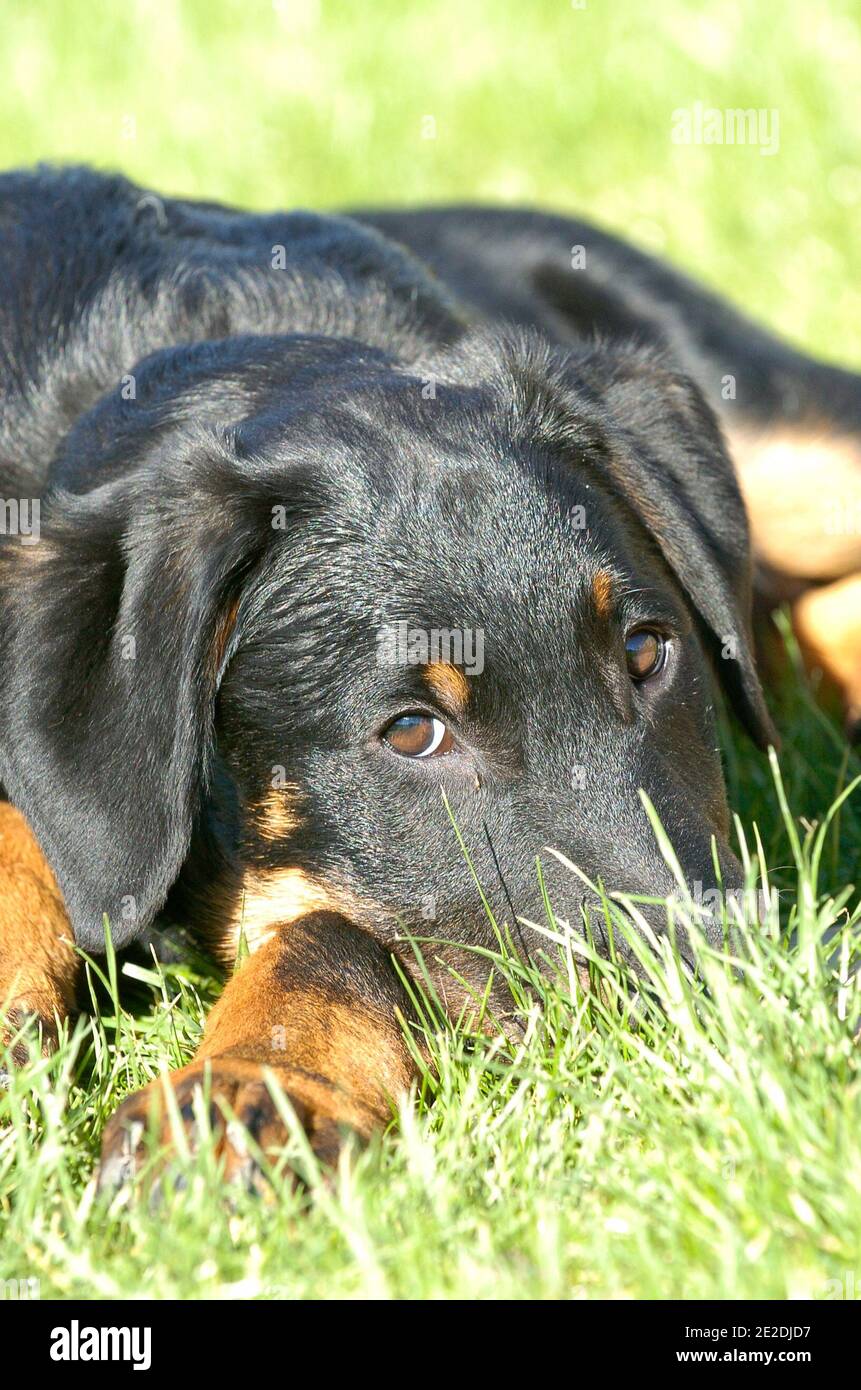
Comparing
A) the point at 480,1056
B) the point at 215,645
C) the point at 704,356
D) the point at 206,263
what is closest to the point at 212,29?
the point at 704,356

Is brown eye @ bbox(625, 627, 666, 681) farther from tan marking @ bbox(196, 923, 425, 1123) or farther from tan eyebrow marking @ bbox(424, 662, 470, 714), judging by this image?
tan marking @ bbox(196, 923, 425, 1123)

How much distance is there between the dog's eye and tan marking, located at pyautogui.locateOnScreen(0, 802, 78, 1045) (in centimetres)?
84

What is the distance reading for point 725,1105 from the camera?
2.63 m

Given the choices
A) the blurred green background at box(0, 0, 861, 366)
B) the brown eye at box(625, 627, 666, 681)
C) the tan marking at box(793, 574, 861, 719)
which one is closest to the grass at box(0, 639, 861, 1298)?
the brown eye at box(625, 627, 666, 681)

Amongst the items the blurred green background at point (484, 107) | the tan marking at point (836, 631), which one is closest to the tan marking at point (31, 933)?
the tan marking at point (836, 631)

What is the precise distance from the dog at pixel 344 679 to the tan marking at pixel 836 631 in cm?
171

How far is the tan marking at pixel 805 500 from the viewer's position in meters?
5.98

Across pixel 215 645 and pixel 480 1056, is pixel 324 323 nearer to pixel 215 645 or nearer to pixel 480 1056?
pixel 215 645

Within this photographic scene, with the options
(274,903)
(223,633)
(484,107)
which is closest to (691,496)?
(223,633)

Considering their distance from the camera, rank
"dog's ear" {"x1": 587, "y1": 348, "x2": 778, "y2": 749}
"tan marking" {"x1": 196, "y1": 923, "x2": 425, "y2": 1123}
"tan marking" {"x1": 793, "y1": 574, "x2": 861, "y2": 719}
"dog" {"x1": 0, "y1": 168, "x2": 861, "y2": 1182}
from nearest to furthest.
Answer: "tan marking" {"x1": 196, "y1": 923, "x2": 425, "y2": 1123}
"dog" {"x1": 0, "y1": 168, "x2": 861, "y2": 1182}
"dog's ear" {"x1": 587, "y1": 348, "x2": 778, "y2": 749}
"tan marking" {"x1": 793, "y1": 574, "x2": 861, "y2": 719}

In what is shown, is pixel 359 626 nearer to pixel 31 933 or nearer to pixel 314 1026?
pixel 314 1026

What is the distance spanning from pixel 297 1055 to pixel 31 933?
0.78m

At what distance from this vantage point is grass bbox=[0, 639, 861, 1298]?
235 centimetres
